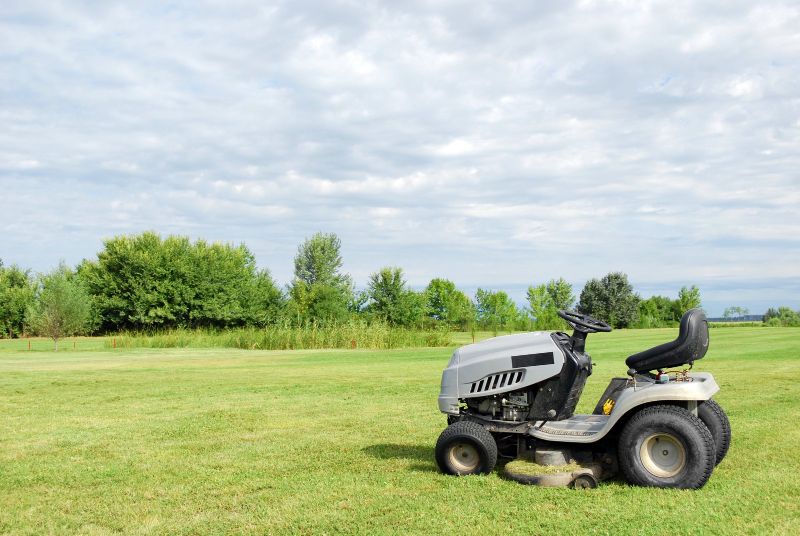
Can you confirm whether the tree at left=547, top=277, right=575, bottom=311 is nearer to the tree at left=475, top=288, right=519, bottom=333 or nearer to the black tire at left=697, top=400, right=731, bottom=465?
the tree at left=475, top=288, right=519, bottom=333

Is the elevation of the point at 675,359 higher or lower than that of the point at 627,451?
higher

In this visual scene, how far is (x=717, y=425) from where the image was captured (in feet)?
23.6

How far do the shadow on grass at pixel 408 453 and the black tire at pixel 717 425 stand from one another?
2.84 metres

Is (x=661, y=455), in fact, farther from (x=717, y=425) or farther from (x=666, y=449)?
(x=717, y=425)

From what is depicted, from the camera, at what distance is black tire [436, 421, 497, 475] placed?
686 centimetres

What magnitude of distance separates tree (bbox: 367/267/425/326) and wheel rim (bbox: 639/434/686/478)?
6202 centimetres

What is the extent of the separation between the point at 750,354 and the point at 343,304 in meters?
47.2

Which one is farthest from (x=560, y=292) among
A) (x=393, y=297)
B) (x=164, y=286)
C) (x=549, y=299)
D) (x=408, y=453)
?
(x=408, y=453)

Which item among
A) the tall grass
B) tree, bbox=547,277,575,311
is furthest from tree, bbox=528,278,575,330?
the tall grass

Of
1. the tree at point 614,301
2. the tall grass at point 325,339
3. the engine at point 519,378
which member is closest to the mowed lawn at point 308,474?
the engine at point 519,378

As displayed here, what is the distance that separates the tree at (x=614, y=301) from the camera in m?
80.8

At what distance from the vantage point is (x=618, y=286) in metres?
82.1

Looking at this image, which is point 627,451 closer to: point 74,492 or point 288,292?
point 74,492

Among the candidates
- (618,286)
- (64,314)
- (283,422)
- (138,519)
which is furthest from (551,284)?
(138,519)
